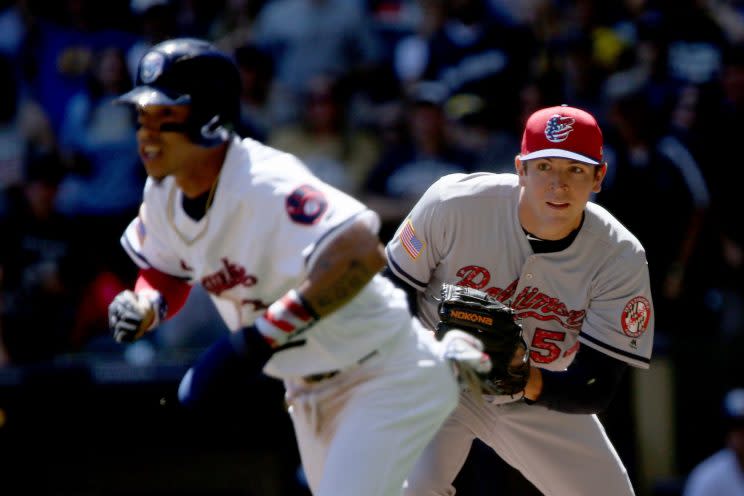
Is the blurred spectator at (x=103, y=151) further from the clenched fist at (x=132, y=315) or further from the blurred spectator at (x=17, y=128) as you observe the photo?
the clenched fist at (x=132, y=315)

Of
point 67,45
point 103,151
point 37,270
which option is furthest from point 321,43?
point 37,270

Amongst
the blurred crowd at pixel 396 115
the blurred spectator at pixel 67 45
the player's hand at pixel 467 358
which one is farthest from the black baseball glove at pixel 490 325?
the blurred spectator at pixel 67 45

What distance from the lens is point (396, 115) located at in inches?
311

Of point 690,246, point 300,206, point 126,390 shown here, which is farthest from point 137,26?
point 300,206

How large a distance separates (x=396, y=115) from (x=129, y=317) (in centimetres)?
433

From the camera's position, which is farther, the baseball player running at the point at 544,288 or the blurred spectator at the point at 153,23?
the blurred spectator at the point at 153,23

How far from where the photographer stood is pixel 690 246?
23.3 feet

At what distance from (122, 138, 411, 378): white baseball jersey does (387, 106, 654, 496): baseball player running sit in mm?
508

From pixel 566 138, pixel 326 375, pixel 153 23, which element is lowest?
pixel 153 23

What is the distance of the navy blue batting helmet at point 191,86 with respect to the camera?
12.1ft

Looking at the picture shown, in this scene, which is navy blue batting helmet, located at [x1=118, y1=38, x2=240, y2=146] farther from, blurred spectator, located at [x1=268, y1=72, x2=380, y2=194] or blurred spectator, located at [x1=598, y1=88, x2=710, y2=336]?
blurred spectator, located at [x1=268, y1=72, x2=380, y2=194]

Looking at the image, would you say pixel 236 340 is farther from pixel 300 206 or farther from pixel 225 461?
pixel 225 461

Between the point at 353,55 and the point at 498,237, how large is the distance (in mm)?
4377

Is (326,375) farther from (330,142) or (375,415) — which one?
(330,142)
